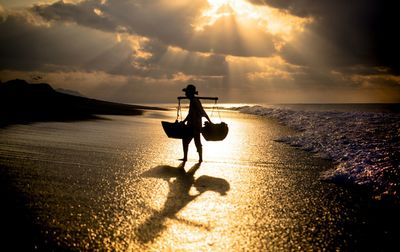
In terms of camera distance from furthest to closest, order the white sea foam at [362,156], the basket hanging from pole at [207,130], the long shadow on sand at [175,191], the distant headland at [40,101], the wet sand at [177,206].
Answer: the distant headland at [40,101] < the basket hanging from pole at [207,130] < the white sea foam at [362,156] < the long shadow on sand at [175,191] < the wet sand at [177,206]

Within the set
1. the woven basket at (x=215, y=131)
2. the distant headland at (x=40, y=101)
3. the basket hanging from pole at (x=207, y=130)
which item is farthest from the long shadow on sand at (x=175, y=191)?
the distant headland at (x=40, y=101)

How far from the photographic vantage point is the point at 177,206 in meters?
5.03

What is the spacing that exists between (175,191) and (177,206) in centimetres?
93

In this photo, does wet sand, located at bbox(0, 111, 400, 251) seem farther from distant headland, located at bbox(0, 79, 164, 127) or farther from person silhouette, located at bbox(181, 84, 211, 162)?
Answer: distant headland, located at bbox(0, 79, 164, 127)

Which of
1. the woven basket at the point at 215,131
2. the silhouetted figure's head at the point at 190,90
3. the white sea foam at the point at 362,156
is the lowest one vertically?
the white sea foam at the point at 362,156

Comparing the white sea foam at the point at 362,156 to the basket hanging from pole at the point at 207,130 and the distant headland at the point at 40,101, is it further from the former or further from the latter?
the distant headland at the point at 40,101

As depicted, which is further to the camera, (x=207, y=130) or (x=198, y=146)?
(x=207, y=130)

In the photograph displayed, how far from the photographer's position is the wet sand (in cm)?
371

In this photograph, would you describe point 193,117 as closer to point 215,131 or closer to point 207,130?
point 207,130

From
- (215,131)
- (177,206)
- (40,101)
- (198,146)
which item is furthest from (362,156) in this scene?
(40,101)

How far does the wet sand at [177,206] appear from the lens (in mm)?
3715

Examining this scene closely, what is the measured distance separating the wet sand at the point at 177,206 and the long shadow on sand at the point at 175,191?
20 millimetres

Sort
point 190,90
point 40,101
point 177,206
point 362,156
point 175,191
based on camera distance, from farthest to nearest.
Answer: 1. point 40,101
2. point 190,90
3. point 362,156
4. point 175,191
5. point 177,206

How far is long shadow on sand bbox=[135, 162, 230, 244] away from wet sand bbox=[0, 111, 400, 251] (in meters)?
0.02
